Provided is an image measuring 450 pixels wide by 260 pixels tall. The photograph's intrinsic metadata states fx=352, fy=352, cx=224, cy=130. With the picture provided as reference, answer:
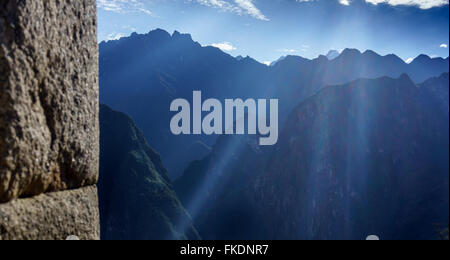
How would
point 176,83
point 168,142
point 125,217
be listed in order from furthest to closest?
point 176,83 → point 168,142 → point 125,217

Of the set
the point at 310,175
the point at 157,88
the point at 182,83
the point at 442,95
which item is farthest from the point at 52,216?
the point at 182,83

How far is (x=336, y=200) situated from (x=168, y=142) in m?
78.1

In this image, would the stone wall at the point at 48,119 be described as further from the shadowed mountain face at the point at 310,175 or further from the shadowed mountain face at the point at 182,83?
the shadowed mountain face at the point at 182,83

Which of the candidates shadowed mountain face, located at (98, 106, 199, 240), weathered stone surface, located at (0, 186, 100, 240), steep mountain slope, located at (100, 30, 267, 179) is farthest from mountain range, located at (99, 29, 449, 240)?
weathered stone surface, located at (0, 186, 100, 240)

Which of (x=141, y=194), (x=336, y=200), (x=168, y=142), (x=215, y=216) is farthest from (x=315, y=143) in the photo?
(x=168, y=142)

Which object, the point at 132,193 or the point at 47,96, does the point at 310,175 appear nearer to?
the point at 132,193

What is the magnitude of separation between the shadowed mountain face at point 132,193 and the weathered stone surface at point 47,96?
71.5m

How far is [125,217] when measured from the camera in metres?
79.8

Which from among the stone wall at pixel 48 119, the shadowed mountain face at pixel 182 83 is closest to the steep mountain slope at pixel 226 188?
the shadowed mountain face at pixel 182 83

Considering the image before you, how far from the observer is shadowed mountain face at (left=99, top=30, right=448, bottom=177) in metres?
135

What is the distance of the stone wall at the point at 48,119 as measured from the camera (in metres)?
2.07

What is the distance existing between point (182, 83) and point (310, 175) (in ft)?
346

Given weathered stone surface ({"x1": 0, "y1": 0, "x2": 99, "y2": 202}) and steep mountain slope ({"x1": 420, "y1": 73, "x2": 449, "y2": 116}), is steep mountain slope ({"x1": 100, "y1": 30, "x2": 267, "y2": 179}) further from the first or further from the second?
weathered stone surface ({"x1": 0, "y1": 0, "x2": 99, "y2": 202})
